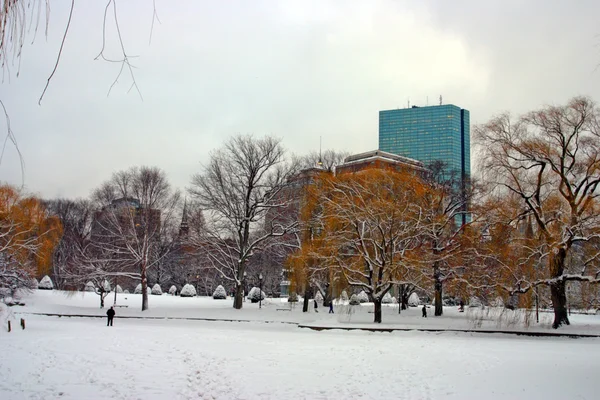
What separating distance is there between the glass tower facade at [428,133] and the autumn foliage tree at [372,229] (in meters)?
74.9

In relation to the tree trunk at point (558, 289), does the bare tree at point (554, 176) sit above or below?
above

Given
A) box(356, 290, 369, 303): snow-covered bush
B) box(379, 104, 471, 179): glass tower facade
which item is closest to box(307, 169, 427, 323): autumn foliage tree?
box(356, 290, 369, 303): snow-covered bush

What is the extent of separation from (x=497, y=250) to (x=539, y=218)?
8.90 ft

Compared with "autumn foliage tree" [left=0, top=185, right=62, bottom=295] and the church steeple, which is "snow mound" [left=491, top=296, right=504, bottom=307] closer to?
the church steeple

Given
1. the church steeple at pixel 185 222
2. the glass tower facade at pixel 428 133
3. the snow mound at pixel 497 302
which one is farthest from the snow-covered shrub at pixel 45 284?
the glass tower facade at pixel 428 133

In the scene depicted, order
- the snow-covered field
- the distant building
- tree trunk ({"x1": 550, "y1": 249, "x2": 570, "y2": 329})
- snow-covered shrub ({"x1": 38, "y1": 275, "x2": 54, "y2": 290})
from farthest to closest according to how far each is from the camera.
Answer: snow-covered shrub ({"x1": 38, "y1": 275, "x2": 54, "y2": 290}) → the distant building → tree trunk ({"x1": 550, "y1": 249, "x2": 570, "y2": 329}) → the snow-covered field

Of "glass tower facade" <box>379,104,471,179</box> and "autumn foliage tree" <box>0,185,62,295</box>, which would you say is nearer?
"autumn foliage tree" <box>0,185,62,295</box>

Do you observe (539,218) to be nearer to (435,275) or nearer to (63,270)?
(435,275)

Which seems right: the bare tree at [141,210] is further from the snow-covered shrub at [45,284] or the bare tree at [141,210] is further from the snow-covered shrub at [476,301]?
the snow-covered shrub at [476,301]

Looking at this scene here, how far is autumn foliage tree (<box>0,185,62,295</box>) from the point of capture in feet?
119

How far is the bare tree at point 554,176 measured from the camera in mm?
25609

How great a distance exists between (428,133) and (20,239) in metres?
94.1

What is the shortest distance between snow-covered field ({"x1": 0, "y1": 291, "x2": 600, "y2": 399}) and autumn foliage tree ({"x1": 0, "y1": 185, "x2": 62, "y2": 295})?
1689 centimetres

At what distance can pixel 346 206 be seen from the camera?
31672 millimetres
